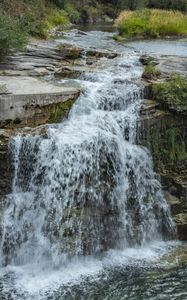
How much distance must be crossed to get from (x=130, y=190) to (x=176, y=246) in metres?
1.62

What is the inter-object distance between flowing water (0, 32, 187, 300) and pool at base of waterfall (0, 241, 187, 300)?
0.8 inches

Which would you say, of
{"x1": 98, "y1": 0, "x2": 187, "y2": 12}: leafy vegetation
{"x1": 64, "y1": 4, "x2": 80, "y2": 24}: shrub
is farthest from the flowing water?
{"x1": 98, "y1": 0, "x2": 187, "y2": 12}: leafy vegetation

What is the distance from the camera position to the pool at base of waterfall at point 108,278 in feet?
32.8

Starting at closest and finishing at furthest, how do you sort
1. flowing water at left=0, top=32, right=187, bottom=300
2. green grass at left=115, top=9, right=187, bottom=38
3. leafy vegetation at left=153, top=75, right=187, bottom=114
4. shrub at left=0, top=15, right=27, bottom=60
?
flowing water at left=0, top=32, right=187, bottom=300, leafy vegetation at left=153, top=75, right=187, bottom=114, shrub at left=0, top=15, right=27, bottom=60, green grass at left=115, top=9, right=187, bottom=38

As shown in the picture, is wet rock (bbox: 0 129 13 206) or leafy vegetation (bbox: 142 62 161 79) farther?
leafy vegetation (bbox: 142 62 161 79)

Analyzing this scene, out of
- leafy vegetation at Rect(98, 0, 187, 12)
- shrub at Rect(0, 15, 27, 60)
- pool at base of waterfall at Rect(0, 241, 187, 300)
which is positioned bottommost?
pool at base of waterfall at Rect(0, 241, 187, 300)

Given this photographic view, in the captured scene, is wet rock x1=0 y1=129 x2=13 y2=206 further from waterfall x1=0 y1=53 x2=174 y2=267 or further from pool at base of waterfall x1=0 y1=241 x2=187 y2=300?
pool at base of waterfall x1=0 y1=241 x2=187 y2=300

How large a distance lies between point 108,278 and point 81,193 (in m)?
1.99

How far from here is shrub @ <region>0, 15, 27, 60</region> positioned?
15.1m

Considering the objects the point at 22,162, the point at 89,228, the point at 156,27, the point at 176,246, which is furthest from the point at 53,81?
the point at 156,27

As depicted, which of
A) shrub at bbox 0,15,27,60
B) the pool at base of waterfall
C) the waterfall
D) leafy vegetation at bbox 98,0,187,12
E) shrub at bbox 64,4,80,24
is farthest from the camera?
leafy vegetation at bbox 98,0,187,12

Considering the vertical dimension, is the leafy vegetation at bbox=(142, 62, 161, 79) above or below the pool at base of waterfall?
above

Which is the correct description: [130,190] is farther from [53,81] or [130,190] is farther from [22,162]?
[53,81]

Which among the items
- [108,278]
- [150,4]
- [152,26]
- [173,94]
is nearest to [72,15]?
[150,4]
